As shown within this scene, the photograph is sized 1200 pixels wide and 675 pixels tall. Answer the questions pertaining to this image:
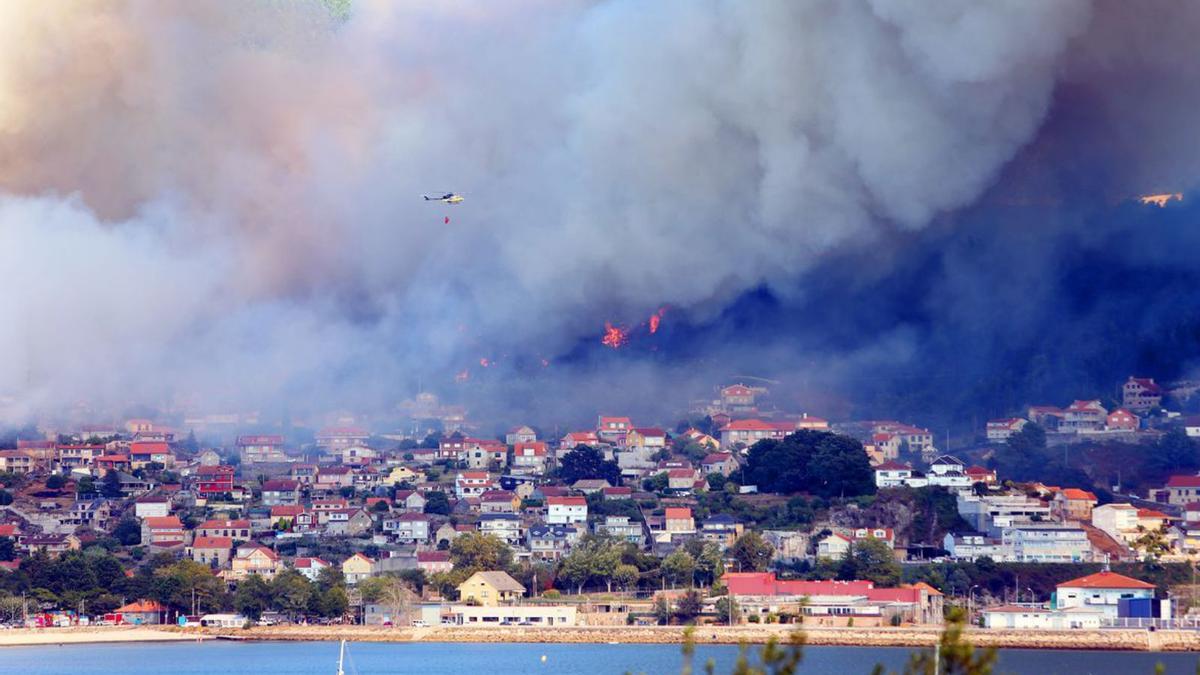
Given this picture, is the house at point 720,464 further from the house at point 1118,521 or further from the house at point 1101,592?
the house at point 1101,592

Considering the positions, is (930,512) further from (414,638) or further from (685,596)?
(414,638)

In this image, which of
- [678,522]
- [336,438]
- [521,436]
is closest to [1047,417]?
[678,522]

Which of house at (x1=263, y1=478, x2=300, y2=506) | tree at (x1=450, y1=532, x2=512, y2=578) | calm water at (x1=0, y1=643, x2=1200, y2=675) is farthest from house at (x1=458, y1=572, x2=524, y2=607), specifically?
house at (x1=263, y1=478, x2=300, y2=506)

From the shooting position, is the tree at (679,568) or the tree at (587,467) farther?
the tree at (587,467)

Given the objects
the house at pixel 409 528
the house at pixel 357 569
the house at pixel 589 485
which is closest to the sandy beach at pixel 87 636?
the house at pixel 357 569

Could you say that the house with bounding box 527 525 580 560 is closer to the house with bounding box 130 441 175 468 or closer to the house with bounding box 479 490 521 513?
the house with bounding box 479 490 521 513

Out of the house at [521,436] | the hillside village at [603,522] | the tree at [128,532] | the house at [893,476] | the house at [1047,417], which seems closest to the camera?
the hillside village at [603,522]
